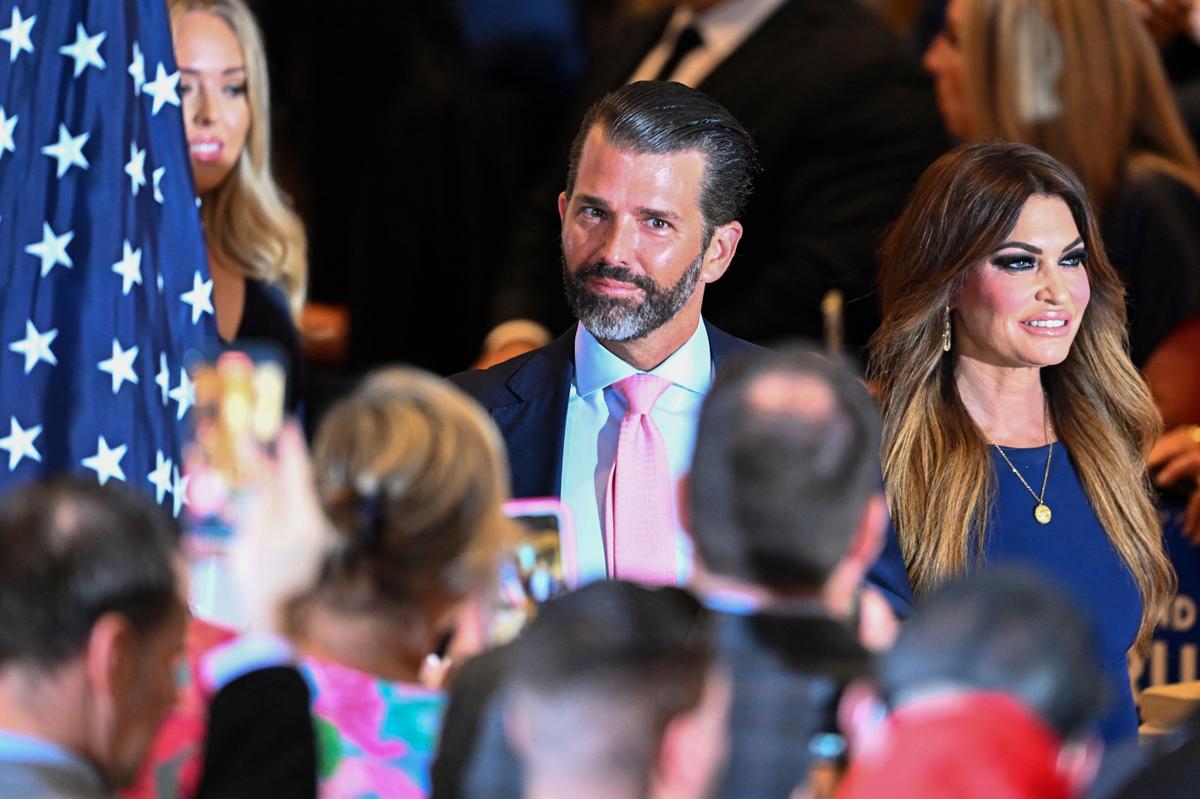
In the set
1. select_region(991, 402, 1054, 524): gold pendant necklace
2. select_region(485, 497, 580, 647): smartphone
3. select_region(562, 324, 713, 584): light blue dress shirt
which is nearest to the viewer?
select_region(485, 497, 580, 647): smartphone

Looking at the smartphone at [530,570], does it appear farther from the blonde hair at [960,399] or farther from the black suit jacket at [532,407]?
the blonde hair at [960,399]

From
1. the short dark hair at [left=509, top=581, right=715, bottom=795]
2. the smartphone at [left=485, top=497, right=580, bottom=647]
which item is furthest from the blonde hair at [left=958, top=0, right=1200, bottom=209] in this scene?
the short dark hair at [left=509, top=581, right=715, bottom=795]

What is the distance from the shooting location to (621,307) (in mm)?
3512

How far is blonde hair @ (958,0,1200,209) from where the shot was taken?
16.1ft

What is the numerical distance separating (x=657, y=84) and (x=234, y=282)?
1325mm

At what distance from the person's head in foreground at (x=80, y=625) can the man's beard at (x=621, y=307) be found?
147 centimetres

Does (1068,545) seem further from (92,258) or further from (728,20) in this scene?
(728,20)

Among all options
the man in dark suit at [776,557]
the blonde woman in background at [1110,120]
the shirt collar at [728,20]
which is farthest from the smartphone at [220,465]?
the blonde woman in background at [1110,120]

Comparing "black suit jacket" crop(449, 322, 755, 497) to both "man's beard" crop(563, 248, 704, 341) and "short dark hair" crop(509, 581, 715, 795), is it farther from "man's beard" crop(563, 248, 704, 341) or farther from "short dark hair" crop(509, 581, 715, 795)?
"short dark hair" crop(509, 581, 715, 795)

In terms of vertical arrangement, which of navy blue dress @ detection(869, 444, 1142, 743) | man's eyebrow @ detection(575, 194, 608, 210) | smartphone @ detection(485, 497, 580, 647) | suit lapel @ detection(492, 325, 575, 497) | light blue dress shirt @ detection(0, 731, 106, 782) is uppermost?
man's eyebrow @ detection(575, 194, 608, 210)

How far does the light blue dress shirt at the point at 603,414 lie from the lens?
348cm

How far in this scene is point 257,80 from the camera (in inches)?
179

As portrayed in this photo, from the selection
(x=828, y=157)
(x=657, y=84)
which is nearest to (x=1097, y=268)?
(x=657, y=84)

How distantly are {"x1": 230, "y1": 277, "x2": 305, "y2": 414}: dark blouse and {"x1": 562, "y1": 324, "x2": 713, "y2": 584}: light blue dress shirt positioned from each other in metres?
1.03
